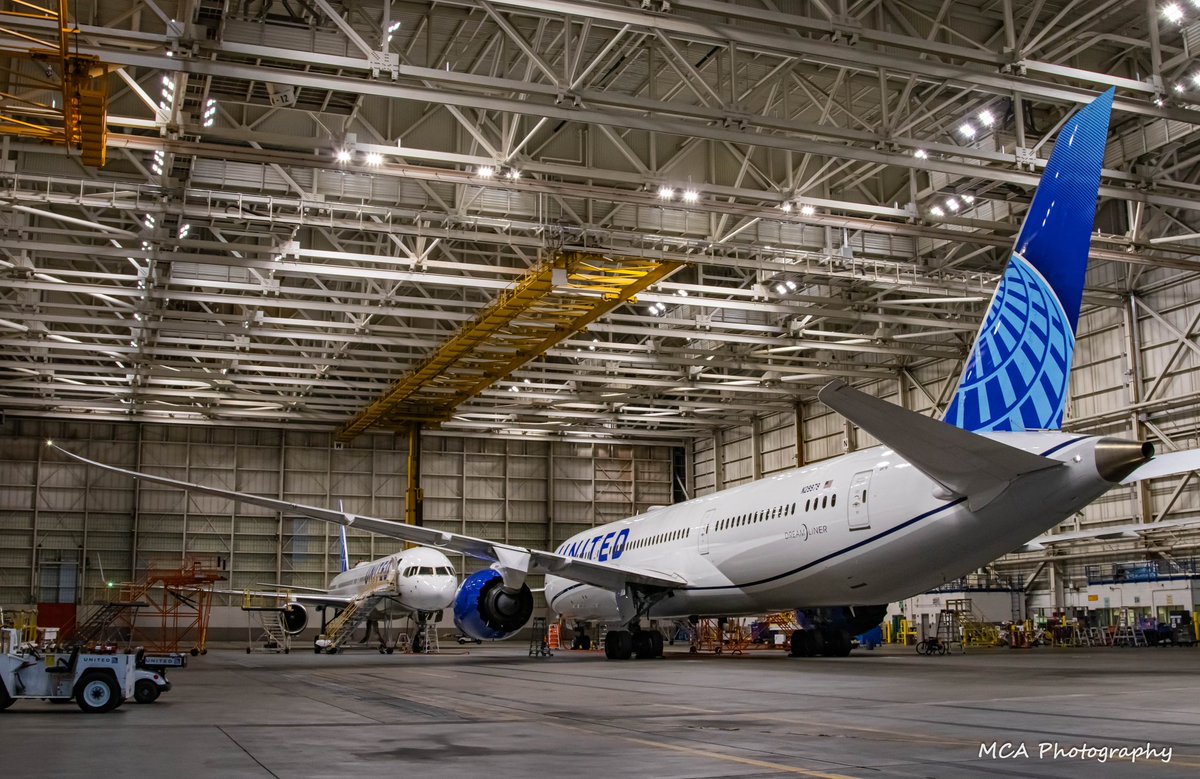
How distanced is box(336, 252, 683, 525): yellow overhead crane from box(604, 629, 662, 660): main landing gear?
942cm

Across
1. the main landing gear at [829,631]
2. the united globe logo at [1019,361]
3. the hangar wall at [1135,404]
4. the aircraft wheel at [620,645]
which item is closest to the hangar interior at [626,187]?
the hangar wall at [1135,404]

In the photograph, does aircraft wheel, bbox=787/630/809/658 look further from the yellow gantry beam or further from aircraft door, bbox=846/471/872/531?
the yellow gantry beam

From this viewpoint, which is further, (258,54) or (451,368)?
(451,368)

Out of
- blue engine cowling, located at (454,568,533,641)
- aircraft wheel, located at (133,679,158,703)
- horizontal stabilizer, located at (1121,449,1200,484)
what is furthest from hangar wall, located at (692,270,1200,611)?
aircraft wheel, located at (133,679,158,703)

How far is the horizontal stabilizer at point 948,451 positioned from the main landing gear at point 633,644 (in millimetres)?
12910

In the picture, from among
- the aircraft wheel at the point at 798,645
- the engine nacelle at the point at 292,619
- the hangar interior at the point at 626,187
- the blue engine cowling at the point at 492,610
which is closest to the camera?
the hangar interior at the point at 626,187

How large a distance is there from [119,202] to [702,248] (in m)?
16.2

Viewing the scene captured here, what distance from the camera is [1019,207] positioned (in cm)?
3306

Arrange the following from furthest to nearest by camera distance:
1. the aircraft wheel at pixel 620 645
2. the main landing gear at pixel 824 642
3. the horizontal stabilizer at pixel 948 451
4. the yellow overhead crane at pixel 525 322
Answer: the yellow overhead crane at pixel 525 322 < the aircraft wheel at pixel 620 645 < the main landing gear at pixel 824 642 < the horizontal stabilizer at pixel 948 451

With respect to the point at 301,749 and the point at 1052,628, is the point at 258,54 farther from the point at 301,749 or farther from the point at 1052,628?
the point at 1052,628

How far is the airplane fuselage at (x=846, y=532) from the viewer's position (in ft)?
46.3

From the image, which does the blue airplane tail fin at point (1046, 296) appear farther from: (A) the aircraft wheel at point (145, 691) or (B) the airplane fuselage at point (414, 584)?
(B) the airplane fuselage at point (414, 584)

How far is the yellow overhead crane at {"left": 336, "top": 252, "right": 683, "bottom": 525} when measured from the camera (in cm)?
2970

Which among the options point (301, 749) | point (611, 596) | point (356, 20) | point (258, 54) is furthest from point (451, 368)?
point (301, 749)
